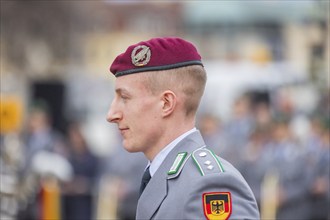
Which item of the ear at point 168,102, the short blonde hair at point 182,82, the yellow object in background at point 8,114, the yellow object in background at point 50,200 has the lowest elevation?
the yellow object in background at point 50,200

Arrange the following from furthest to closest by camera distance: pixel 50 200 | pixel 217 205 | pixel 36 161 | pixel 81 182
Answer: pixel 81 182, pixel 50 200, pixel 36 161, pixel 217 205

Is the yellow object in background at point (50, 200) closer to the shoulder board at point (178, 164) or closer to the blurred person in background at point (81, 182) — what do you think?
the blurred person in background at point (81, 182)

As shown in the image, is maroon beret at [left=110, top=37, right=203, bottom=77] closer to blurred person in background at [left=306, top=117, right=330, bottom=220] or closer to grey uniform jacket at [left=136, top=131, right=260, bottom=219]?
grey uniform jacket at [left=136, top=131, right=260, bottom=219]

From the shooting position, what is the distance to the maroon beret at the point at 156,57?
13.9ft

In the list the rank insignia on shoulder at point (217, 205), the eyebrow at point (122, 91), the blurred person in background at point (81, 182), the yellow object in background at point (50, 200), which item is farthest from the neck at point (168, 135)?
the blurred person in background at point (81, 182)

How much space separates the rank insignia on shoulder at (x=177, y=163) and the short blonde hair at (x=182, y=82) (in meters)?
0.17

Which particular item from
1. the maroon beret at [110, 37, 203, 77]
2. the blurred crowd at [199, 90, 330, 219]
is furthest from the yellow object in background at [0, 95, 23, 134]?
the maroon beret at [110, 37, 203, 77]

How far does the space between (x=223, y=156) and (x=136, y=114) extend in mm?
10454

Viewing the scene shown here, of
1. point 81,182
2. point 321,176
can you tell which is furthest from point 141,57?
point 81,182

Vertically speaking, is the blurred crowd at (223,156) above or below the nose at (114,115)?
below

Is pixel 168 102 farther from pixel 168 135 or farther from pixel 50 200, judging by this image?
pixel 50 200

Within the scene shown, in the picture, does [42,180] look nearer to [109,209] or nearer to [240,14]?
[109,209]

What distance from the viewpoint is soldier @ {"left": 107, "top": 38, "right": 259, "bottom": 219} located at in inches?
164

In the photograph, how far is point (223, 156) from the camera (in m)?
14.6
